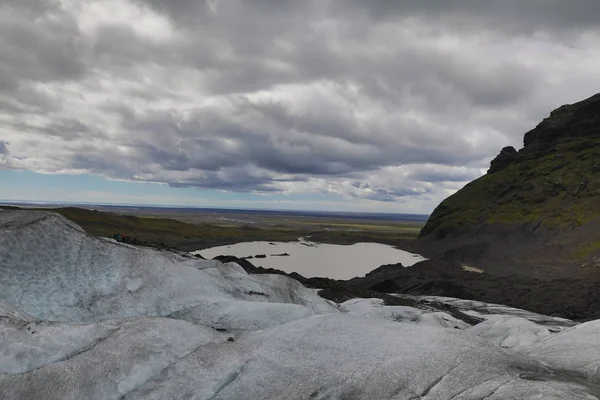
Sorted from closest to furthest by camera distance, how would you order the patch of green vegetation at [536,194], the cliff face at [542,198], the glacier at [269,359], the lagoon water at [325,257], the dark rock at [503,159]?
the glacier at [269,359] < the lagoon water at [325,257] < the cliff face at [542,198] < the patch of green vegetation at [536,194] < the dark rock at [503,159]

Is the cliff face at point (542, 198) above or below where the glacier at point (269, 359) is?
above

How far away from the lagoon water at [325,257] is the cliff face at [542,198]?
16.1 meters

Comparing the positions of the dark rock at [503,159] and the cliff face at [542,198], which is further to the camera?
the dark rock at [503,159]

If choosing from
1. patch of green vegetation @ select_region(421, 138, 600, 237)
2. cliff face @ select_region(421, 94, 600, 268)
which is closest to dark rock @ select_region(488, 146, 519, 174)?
cliff face @ select_region(421, 94, 600, 268)

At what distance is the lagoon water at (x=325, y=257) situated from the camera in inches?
2842

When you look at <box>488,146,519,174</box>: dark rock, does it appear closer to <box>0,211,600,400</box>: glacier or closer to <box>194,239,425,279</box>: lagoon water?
<box>194,239,425,279</box>: lagoon water

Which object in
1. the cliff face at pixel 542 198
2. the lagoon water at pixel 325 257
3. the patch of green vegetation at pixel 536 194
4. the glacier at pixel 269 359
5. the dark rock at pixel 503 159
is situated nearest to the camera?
the glacier at pixel 269 359

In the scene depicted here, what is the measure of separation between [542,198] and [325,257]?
4862cm

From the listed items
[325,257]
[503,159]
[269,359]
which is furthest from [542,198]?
[269,359]

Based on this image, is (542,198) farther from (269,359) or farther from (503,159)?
(269,359)

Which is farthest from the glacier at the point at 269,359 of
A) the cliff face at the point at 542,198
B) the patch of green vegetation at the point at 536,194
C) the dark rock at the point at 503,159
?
the dark rock at the point at 503,159

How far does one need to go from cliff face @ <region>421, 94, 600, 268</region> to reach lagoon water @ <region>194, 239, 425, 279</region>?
1614 centimetres

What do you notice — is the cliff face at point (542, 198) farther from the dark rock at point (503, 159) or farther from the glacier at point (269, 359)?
the glacier at point (269, 359)

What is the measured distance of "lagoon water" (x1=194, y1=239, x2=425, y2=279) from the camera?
237 ft
